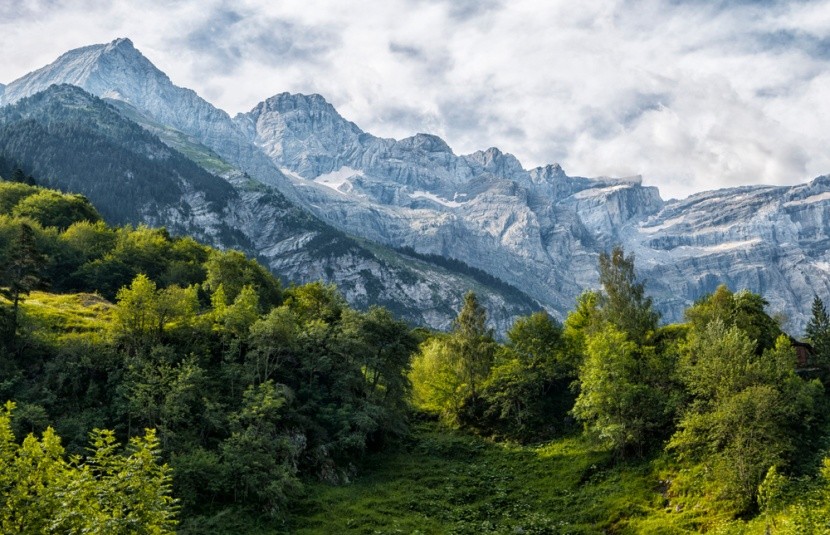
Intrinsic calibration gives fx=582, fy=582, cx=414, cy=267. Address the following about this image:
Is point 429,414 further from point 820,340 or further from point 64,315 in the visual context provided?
point 820,340

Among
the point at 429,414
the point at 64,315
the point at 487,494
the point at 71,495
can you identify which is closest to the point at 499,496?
the point at 487,494

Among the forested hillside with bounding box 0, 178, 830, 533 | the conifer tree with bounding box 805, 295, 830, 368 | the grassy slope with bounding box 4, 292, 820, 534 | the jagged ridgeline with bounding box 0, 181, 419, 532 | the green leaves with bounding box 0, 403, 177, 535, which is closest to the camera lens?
the green leaves with bounding box 0, 403, 177, 535

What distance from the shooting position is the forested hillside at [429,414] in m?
44.3

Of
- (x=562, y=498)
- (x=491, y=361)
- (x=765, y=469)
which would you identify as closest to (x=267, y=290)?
(x=491, y=361)

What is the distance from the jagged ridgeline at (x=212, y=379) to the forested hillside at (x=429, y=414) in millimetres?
226

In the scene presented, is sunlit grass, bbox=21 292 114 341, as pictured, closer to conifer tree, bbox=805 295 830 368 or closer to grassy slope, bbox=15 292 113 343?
grassy slope, bbox=15 292 113 343

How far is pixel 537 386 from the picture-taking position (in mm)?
75688

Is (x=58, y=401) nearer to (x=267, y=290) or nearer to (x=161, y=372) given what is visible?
(x=161, y=372)

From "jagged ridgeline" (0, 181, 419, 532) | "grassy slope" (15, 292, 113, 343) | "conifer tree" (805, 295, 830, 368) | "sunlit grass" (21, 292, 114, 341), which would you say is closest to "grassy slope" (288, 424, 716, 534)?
"jagged ridgeline" (0, 181, 419, 532)

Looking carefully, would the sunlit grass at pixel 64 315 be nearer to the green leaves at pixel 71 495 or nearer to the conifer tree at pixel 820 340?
the green leaves at pixel 71 495

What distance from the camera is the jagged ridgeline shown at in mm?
46656

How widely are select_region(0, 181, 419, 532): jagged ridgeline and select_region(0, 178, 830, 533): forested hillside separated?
0.23 metres

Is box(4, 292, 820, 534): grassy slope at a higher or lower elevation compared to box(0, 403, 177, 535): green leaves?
lower

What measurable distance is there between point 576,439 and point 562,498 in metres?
14.3
